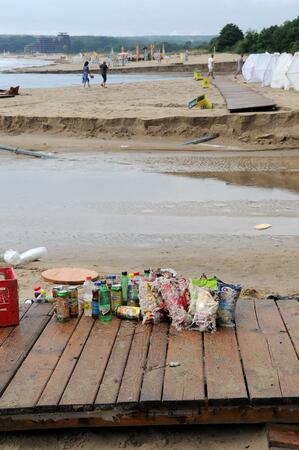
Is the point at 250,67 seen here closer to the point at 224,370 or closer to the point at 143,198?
the point at 143,198

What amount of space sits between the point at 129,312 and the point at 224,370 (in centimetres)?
114

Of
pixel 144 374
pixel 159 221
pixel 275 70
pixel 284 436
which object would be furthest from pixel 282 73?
A: pixel 284 436

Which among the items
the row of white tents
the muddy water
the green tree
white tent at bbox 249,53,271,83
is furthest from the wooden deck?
the green tree

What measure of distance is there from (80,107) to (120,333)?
20.3 metres

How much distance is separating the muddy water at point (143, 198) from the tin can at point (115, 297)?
12.3ft

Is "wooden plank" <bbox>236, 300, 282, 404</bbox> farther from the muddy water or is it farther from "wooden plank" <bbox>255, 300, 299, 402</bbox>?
the muddy water

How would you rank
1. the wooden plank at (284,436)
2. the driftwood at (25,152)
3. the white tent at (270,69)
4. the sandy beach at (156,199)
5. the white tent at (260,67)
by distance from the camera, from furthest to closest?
the white tent at (260,67), the white tent at (270,69), the driftwood at (25,152), the sandy beach at (156,199), the wooden plank at (284,436)

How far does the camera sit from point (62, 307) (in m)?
5.07

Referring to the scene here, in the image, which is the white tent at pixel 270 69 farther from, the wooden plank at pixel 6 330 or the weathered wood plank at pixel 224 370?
the weathered wood plank at pixel 224 370

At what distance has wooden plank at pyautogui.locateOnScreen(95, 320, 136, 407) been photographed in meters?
3.96

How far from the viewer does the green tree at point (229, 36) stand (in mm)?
83812

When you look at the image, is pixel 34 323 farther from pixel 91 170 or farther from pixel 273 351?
pixel 91 170

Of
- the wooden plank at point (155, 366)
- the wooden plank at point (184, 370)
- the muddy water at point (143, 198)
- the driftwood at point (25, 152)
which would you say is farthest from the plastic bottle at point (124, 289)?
the driftwood at point (25, 152)

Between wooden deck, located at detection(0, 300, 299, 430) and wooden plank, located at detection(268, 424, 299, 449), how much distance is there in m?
0.05
